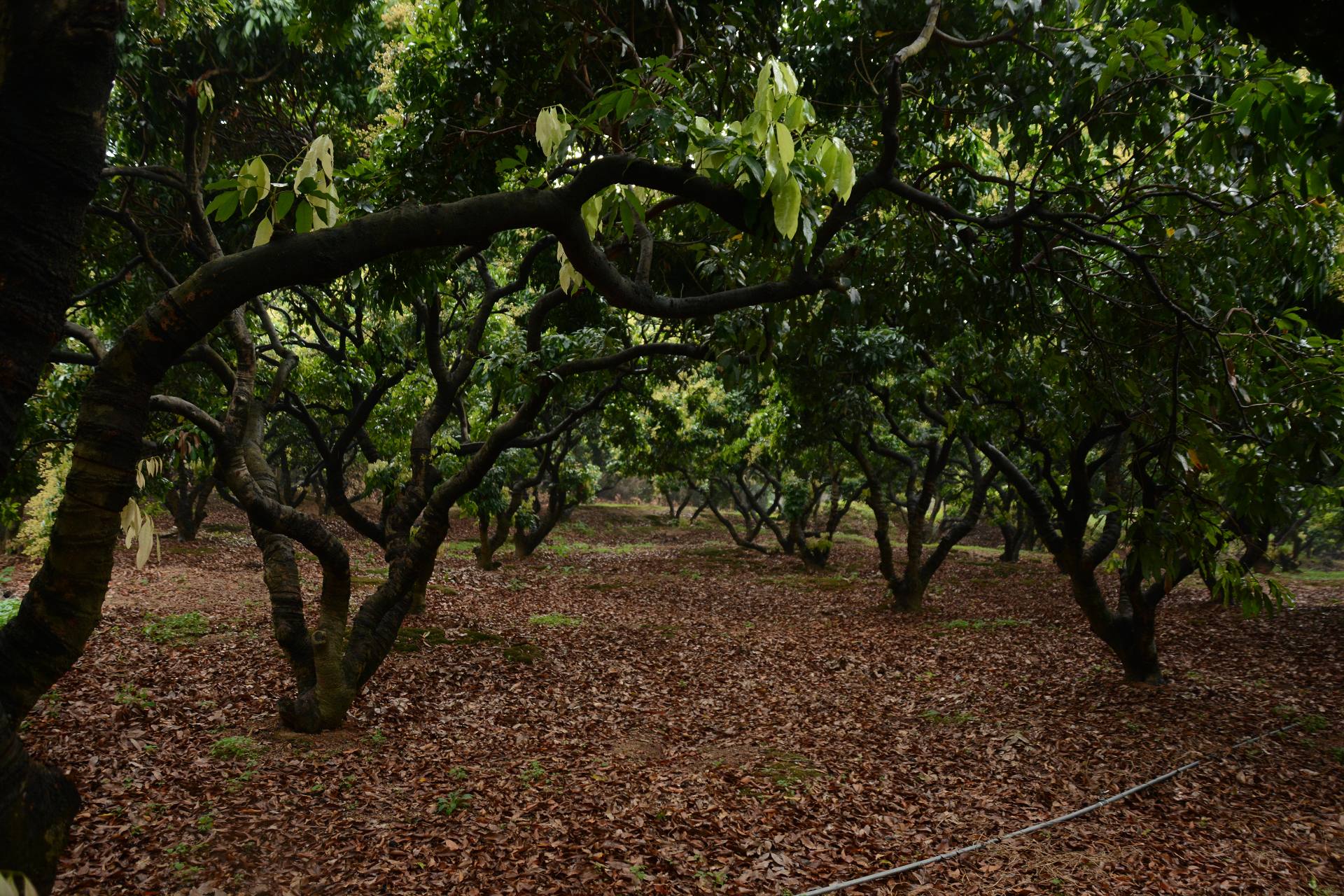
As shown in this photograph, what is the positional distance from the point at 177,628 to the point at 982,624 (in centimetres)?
925

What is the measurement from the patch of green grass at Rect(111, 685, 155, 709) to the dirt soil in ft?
0.15

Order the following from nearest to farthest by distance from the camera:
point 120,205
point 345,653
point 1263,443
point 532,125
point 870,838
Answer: point 1263,443, point 870,838, point 532,125, point 345,653, point 120,205

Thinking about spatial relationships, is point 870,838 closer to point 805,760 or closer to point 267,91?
point 805,760

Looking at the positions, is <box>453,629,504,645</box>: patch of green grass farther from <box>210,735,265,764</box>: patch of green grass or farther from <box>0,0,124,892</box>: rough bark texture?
<box>0,0,124,892</box>: rough bark texture

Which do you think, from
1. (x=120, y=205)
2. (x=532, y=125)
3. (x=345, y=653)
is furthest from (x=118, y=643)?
(x=532, y=125)

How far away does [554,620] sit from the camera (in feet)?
31.3

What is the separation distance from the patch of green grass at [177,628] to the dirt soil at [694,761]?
4.5 inches

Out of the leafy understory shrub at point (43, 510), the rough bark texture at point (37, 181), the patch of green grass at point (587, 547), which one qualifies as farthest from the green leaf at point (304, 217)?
the patch of green grass at point (587, 547)

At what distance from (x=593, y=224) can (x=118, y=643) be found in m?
6.78

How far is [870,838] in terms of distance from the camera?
3969 millimetres

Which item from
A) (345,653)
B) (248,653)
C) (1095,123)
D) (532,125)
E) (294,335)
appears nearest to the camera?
(1095,123)

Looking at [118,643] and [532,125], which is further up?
[532,125]

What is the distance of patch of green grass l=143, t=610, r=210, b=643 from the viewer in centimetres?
704

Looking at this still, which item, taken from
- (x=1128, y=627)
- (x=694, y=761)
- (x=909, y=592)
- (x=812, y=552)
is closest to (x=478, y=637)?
(x=694, y=761)
